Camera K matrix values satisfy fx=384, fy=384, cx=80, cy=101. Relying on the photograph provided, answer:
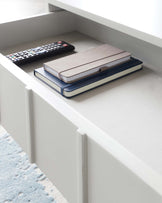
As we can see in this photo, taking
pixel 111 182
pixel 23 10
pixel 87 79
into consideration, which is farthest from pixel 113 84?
pixel 23 10

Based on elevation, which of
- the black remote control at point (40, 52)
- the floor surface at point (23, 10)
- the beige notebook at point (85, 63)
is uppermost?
the floor surface at point (23, 10)

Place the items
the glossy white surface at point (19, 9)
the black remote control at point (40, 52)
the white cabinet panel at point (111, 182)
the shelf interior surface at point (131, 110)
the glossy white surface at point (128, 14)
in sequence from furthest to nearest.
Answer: the glossy white surface at point (19, 9) < the black remote control at point (40, 52) < the glossy white surface at point (128, 14) < the shelf interior surface at point (131, 110) < the white cabinet panel at point (111, 182)

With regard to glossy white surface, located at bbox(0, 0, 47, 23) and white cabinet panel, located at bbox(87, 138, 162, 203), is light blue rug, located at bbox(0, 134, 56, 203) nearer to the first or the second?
glossy white surface, located at bbox(0, 0, 47, 23)

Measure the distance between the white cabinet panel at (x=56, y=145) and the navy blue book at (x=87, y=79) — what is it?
9 cm

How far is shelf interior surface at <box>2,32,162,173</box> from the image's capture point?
575 millimetres

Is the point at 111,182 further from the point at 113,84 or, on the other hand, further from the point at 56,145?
the point at 113,84

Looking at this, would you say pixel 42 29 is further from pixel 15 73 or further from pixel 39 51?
pixel 15 73

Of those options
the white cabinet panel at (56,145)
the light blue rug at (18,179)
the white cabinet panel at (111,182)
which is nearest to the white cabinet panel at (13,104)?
the white cabinet panel at (56,145)

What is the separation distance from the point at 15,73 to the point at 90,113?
16cm

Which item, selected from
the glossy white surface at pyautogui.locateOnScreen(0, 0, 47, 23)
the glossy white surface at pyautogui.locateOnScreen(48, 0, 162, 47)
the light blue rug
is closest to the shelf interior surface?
the glossy white surface at pyautogui.locateOnScreen(48, 0, 162, 47)

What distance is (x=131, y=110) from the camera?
0.68 metres

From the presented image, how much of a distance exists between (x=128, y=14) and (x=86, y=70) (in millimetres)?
152

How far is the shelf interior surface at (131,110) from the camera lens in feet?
1.89

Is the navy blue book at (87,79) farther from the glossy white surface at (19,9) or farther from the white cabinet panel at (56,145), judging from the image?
the glossy white surface at (19,9)
